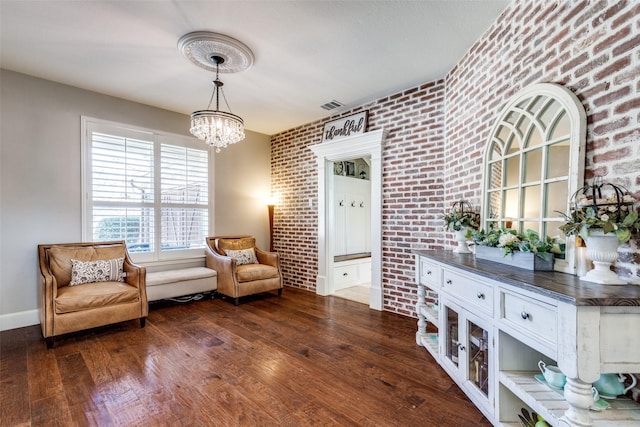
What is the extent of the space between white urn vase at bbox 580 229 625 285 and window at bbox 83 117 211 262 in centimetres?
451

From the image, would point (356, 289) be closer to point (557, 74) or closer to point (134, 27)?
point (557, 74)

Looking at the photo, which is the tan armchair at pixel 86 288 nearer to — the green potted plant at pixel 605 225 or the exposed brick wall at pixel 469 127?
the exposed brick wall at pixel 469 127

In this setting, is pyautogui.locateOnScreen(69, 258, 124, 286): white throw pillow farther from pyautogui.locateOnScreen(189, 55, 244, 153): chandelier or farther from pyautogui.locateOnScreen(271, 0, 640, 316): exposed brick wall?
pyautogui.locateOnScreen(271, 0, 640, 316): exposed brick wall

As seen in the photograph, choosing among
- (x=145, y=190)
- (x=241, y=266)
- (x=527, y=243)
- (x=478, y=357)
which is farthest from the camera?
(x=241, y=266)

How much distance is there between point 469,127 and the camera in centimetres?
270

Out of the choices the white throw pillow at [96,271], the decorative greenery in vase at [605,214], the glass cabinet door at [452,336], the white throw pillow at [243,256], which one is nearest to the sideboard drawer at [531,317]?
the decorative greenery in vase at [605,214]

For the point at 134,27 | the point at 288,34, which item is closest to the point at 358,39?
the point at 288,34

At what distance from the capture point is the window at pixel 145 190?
11.9ft

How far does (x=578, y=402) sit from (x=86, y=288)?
153 inches

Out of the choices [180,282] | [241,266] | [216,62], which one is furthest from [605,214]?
[180,282]

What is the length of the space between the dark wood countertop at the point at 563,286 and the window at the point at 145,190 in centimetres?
396

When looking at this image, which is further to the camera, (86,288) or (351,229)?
(351,229)

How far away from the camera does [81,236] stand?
3.51 m

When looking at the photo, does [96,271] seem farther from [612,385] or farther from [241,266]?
[612,385]
